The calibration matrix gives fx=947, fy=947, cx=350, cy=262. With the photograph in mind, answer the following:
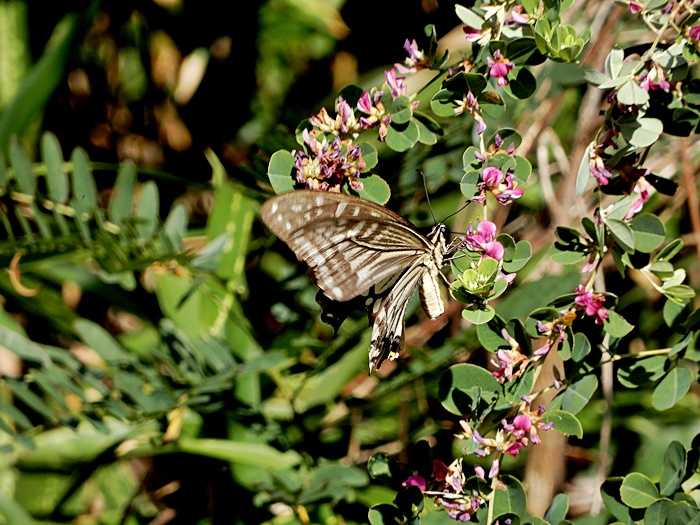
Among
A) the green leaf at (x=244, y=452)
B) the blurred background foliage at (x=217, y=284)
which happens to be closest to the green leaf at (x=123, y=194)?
the blurred background foliage at (x=217, y=284)

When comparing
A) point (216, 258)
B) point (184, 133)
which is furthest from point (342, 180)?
point (184, 133)

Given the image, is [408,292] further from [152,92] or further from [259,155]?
[152,92]

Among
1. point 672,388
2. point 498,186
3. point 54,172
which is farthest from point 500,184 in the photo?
point 54,172

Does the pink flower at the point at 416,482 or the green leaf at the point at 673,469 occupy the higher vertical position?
the pink flower at the point at 416,482

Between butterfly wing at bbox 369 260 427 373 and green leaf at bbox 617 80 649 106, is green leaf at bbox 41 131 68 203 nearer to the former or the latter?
butterfly wing at bbox 369 260 427 373

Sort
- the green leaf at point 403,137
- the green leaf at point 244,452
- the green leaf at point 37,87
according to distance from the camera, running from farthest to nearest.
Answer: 1. the green leaf at point 37,87
2. the green leaf at point 244,452
3. the green leaf at point 403,137

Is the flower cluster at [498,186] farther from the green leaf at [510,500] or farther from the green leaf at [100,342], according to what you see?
the green leaf at [100,342]

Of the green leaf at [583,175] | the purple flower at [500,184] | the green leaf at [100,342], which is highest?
the purple flower at [500,184]

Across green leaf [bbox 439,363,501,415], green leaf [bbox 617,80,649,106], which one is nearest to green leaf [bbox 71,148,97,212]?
green leaf [bbox 439,363,501,415]

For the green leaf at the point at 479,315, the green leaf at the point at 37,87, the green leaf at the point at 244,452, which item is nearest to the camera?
the green leaf at the point at 479,315
